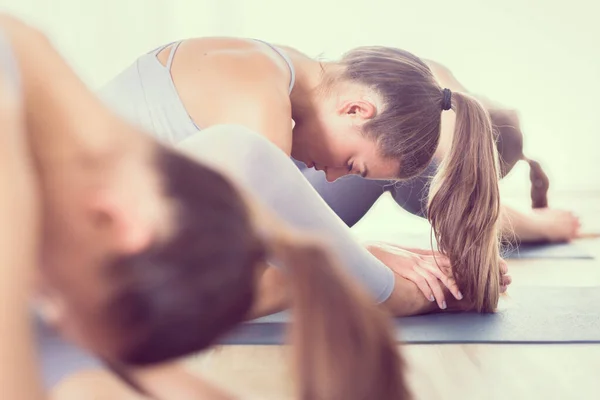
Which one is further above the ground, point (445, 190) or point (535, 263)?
point (445, 190)

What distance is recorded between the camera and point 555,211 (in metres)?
1.46

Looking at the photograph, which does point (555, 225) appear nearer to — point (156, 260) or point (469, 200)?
point (469, 200)

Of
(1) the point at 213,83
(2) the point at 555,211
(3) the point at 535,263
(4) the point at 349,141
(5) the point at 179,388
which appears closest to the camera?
(5) the point at 179,388

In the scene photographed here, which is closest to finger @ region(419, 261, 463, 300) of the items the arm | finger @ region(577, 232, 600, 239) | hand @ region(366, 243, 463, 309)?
hand @ region(366, 243, 463, 309)

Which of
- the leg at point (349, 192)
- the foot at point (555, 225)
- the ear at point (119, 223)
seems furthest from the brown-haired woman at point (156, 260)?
the foot at point (555, 225)

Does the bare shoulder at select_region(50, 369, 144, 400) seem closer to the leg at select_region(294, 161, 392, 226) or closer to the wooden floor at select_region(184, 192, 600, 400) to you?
the wooden floor at select_region(184, 192, 600, 400)

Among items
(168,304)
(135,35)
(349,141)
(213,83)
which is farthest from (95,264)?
(135,35)

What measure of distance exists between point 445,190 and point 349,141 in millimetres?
124

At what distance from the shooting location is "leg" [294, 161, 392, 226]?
1160mm

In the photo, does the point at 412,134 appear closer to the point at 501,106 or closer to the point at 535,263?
the point at 535,263

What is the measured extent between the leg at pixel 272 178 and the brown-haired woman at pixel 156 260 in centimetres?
12

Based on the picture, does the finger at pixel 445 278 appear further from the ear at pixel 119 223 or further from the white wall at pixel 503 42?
the white wall at pixel 503 42

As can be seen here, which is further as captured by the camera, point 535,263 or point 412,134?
point 535,263

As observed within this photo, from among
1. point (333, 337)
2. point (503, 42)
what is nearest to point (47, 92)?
point (333, 337)
